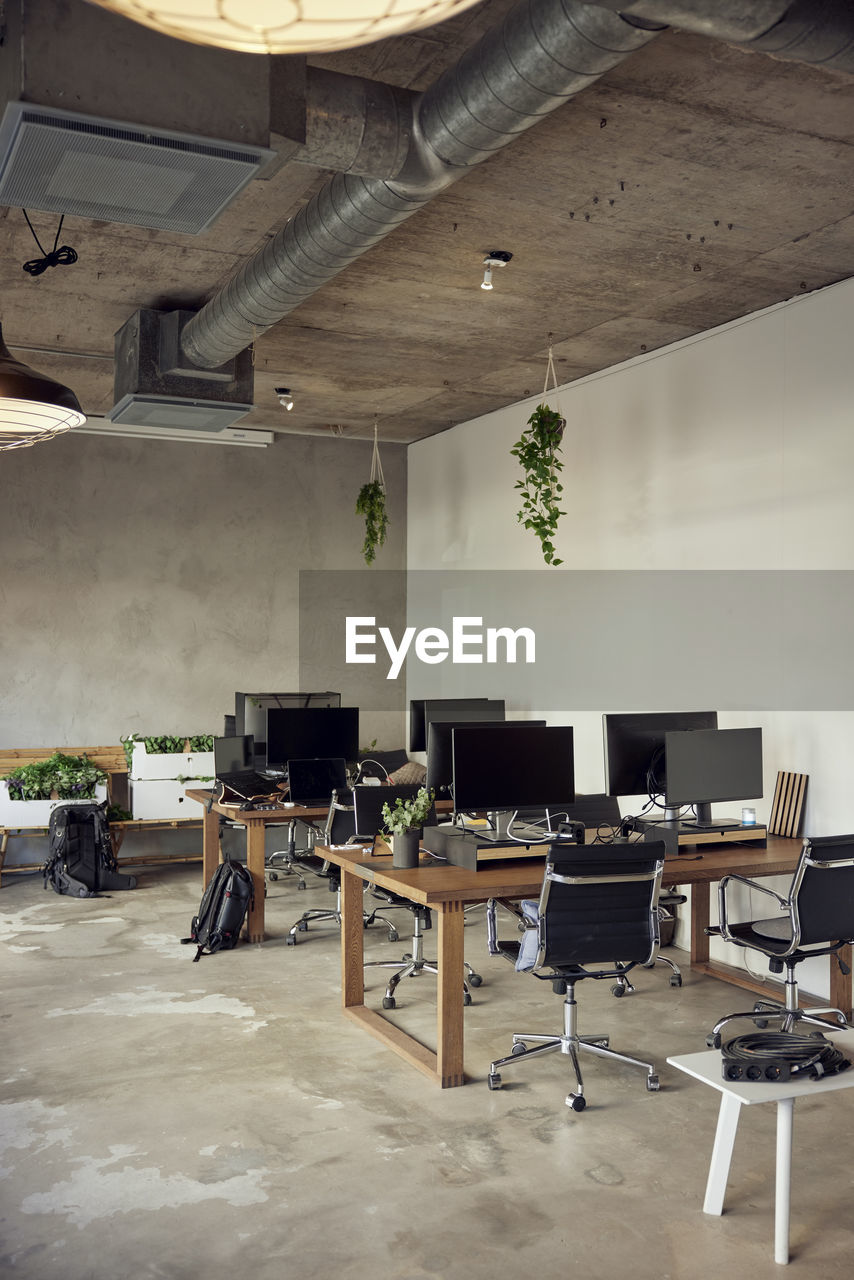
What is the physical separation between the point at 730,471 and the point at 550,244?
6.12 ft

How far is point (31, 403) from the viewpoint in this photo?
4.54m

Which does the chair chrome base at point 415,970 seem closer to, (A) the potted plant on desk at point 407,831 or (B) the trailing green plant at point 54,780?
(A) the potted plant on desk at point 407,831

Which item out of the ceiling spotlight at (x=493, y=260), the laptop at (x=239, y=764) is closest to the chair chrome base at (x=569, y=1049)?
the laptop at (x=239, y=764)

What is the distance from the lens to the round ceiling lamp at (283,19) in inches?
57.8

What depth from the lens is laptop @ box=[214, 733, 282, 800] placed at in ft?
23.7

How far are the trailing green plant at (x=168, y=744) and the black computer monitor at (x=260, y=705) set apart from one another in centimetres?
140

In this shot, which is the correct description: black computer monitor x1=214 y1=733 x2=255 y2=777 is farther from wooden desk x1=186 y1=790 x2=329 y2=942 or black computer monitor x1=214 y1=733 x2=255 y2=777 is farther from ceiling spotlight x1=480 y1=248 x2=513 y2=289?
ceiling spotlight x1=480 y1=248 x2=513 y2=289

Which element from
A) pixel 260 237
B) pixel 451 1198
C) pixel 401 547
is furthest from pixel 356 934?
pixel 401 547

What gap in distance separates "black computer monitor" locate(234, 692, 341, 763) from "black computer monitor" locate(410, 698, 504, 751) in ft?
2.35

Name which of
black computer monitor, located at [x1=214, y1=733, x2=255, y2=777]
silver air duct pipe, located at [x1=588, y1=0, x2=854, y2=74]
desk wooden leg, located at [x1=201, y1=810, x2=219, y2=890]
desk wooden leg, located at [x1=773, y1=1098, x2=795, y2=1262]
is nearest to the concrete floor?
desk wooden leg, located at [x1=773, y1=1098, x2=795, y2=1262]

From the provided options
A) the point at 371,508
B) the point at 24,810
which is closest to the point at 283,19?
the point at 371,508

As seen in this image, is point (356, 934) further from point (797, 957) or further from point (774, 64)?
point (774, 64)

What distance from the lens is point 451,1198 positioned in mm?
3531

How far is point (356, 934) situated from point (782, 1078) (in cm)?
263
